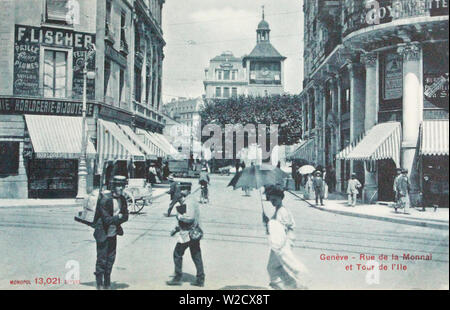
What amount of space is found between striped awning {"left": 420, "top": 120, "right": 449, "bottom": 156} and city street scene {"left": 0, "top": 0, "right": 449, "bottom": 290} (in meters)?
0.03

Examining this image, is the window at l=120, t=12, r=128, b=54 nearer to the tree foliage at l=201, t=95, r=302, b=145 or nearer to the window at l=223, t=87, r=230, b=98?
the tree foliage at l=201, t=95, r=302, b=145

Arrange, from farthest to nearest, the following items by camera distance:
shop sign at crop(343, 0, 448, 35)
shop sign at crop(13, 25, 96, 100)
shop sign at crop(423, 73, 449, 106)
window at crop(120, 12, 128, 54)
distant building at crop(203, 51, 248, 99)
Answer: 1. window at crop(120, 12, 128, 54)
2. shop sign at crop(13, 25, 96, 100)
3. shop sign at crop(343, 0, 448, 35)
4. distant building at crop(203, 51, 248, 99)
5. shop sign at crop(423, 73, 449, 106)

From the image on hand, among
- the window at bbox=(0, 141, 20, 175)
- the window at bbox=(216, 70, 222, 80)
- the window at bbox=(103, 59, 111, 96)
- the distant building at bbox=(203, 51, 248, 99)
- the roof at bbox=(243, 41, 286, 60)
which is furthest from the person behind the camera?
the window at bbox=(103, 59, 111, 96)

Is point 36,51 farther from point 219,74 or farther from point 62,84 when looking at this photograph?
point 219,74

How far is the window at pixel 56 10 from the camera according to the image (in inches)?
746

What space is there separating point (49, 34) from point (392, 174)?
50.3 feet

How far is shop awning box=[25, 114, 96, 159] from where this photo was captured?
1917cm

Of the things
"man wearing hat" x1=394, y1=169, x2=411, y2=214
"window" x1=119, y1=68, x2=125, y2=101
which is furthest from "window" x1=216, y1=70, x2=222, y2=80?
"window" x1=119, y1=68, x2=125, y2=101

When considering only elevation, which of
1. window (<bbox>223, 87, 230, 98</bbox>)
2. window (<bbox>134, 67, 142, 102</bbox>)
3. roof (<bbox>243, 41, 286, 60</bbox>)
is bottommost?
window (<bbox>223, 87, 230, 98</bbox>)

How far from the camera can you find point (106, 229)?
22.0ft

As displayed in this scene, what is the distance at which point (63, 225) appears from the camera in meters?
12.5

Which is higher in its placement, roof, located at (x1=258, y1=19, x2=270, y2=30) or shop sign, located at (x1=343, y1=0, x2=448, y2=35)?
shop sign, located at (x1=343, y1=0, x2=448, y2=35)

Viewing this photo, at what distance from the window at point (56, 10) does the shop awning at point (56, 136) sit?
4.26 m

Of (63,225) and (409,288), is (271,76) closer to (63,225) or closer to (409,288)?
(409,288)
